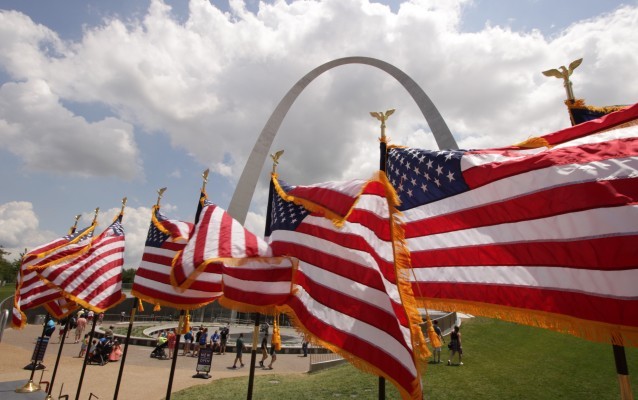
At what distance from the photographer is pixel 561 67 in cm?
505

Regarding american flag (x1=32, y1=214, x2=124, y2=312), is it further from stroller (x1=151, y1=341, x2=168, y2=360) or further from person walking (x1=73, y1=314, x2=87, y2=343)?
person walking (x1=73, y1=314, x2=87, y2=343)

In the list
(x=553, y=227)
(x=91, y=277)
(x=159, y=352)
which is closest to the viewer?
(x=553, y=227)

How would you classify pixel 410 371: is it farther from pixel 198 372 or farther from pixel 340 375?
pixel 198 372

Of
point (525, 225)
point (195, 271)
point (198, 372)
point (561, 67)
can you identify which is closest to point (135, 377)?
point (198, 372)

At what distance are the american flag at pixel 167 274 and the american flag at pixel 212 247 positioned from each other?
5.57 feet

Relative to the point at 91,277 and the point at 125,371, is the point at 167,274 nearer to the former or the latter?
the point at 91,277

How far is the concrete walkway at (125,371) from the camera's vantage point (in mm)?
14594

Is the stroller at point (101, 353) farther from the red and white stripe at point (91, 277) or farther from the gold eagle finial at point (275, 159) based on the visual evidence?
the gold eagle finial at point (275, 159)

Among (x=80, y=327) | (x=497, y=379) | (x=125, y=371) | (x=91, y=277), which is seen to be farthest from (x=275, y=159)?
(x=80, y=327)

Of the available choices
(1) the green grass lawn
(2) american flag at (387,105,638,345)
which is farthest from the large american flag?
(1) the green grass lawn

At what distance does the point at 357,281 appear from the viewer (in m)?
5.24

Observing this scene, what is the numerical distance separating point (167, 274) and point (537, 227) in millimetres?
8543

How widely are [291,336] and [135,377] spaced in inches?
709

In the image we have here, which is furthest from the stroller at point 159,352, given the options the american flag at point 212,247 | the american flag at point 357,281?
the american flag at point 357,281
